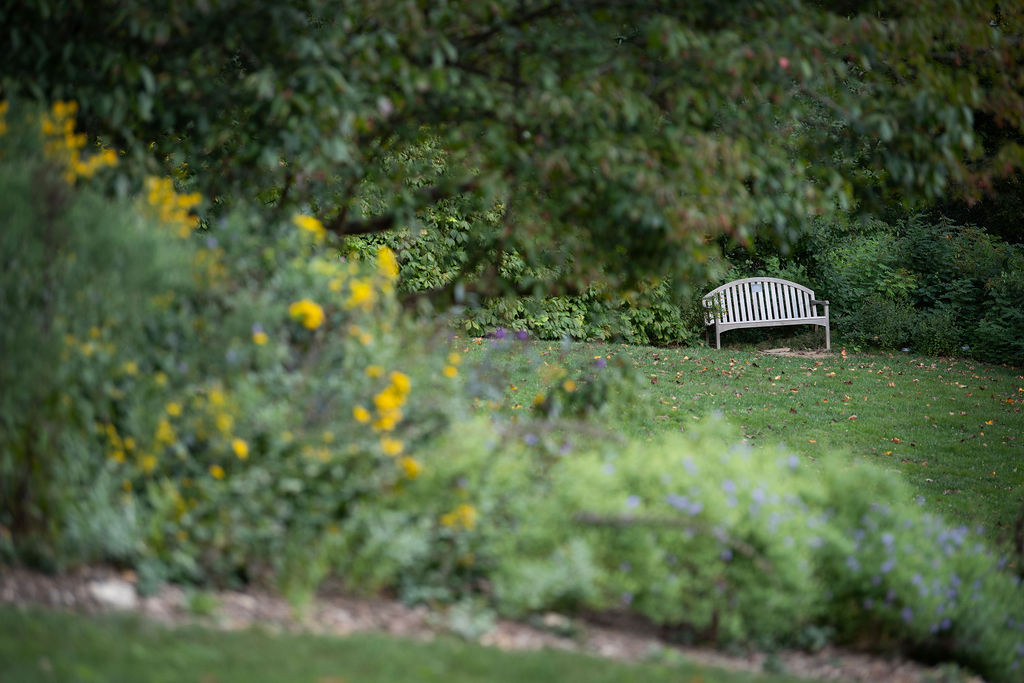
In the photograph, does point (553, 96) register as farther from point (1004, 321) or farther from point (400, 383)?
point (1004, 321)

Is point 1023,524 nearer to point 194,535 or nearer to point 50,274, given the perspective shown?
point 194,535

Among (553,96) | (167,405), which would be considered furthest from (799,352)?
(167,405)

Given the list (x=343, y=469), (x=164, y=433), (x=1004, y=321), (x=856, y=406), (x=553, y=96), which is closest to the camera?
(x=164, y=433)

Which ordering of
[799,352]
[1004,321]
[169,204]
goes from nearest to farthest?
[169,204]
[1004,321]
[799,352]

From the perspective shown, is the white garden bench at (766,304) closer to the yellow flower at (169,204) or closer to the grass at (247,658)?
the yellow flower at (169,204)

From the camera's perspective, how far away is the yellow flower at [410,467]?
3.35m

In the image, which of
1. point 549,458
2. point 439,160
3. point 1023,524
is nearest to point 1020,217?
point 439,160

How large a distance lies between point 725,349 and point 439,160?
6004mm

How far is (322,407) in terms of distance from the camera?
3.50 m

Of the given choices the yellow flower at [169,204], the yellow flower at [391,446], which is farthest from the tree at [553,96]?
the yellow flower at [391,446]

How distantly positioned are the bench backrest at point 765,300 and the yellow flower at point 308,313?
11.6 metres

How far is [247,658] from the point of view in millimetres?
2582

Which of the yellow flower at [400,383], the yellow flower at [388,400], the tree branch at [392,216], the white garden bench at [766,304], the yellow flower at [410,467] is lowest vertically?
the yellow flower at [410,467]

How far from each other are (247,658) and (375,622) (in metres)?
0.62
